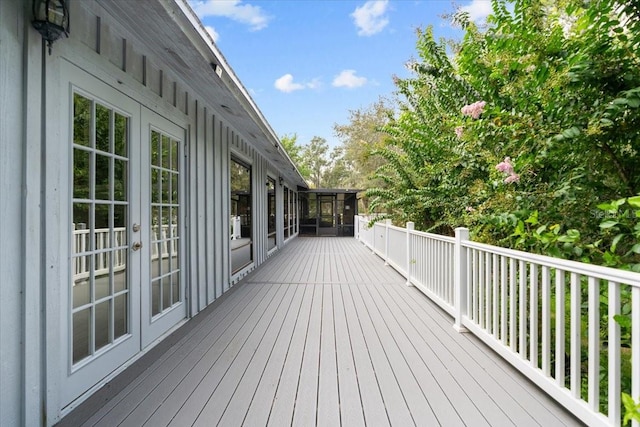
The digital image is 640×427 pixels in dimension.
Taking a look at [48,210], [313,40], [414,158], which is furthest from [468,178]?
[313,40]

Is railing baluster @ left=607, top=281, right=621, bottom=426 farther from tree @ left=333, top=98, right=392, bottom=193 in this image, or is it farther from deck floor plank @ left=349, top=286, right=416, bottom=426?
tree @ left=333, top=98, right=392, bottom=193

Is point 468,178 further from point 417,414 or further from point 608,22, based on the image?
point 417,414

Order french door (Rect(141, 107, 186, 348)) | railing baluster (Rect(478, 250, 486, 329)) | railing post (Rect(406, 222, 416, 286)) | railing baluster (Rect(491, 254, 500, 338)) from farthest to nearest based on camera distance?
railing post (Rect(406, 222, 416, 286)) < railing baluster (Rect(478, 250, 486, 329)) < french door (Rect(141, 107, 186, 348)) < railing baluster (Rect(491, 254, 500, 338))

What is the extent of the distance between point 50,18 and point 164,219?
5.48 ft

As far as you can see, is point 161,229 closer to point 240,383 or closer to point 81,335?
point 81,335

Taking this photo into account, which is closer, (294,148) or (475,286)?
(475,286)

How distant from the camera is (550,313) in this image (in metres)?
1.96

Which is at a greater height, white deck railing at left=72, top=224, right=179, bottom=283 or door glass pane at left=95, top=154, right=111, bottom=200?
door glass pane at left=95, top=154, right=111, bottom=200

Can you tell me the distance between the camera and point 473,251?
108 inches

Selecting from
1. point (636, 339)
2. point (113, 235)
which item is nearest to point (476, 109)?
point (636, 339)

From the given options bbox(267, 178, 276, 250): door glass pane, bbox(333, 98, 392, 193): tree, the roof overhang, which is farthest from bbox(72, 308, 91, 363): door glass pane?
bbox(333, 98, 392, 193): tree

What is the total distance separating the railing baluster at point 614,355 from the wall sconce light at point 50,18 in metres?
3.00

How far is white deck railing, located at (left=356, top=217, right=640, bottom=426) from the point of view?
1380mm

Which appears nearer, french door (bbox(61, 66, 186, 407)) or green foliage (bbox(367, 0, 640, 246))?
french door (bbox(61, 66, 186, 407))
